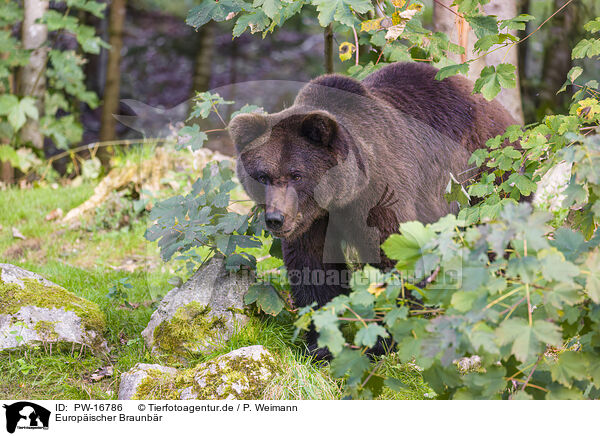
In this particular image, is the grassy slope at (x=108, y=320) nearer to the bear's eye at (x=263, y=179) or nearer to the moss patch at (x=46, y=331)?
the moss patch at (x=46, y=331)

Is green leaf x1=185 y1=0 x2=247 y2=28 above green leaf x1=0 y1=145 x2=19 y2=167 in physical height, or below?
above

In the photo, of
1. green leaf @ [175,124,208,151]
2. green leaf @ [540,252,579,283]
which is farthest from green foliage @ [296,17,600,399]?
green leaf @ [175,124,208,151]

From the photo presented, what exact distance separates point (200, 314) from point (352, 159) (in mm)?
1340

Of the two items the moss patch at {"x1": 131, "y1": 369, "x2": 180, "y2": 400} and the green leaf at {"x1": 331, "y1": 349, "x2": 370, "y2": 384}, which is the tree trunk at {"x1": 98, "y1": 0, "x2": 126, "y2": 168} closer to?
the moss patch at {"x1": 131, "y1": 369, "x2": 180, "y2": 400}

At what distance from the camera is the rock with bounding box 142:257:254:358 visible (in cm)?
379

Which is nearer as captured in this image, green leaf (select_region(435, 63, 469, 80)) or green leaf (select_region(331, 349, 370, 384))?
green leaf (select_region(331, 349, 370, 384))

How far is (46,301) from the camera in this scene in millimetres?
3906

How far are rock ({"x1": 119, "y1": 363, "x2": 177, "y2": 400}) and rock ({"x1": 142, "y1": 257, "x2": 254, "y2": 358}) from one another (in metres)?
0.33

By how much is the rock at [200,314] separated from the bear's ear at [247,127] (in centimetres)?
94

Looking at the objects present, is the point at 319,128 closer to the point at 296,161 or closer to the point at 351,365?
the point at 296,161

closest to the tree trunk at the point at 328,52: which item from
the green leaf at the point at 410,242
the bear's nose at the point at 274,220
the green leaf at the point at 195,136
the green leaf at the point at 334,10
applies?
the green leaf at the point at 195,136

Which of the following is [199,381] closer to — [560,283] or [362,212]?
[362,212]

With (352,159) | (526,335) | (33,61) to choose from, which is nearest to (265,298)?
(352,159)
